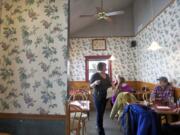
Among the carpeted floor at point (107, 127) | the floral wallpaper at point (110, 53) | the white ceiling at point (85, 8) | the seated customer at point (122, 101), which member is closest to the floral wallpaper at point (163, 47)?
the floral wallpaper at point (110, 53)

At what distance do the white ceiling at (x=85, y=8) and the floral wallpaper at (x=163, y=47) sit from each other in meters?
1.40

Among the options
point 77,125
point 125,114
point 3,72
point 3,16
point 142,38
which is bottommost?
point 77,125

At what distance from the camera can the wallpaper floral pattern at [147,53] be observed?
4820 millimetres

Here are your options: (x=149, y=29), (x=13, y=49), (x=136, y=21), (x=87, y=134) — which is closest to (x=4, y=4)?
(x=13, y=49)

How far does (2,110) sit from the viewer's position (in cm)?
243

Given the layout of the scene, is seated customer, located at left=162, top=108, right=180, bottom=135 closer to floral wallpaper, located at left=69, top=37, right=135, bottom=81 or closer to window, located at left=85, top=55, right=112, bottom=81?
floral wallpaper, located at left=69, top=37, right=135, bottom=81

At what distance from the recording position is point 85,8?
21.5 ft

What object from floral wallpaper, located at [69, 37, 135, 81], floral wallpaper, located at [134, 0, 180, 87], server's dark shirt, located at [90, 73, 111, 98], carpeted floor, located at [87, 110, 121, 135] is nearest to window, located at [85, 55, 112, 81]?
floral wallpaper, located at [69, 37, 135, 81]

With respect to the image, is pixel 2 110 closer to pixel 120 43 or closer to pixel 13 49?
pixel 13 49

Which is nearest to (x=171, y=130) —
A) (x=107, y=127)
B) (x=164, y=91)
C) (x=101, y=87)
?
(x=101, y=87)

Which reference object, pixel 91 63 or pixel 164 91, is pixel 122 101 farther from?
pixel 91 63

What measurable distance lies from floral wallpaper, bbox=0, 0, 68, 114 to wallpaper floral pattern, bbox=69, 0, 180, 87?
315 centimetres

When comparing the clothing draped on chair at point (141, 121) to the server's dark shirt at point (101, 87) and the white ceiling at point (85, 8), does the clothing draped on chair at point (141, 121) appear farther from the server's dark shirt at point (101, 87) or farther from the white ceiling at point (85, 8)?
the white ceiling at point (85, 8)

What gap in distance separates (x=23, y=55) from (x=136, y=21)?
6438 millimetres
